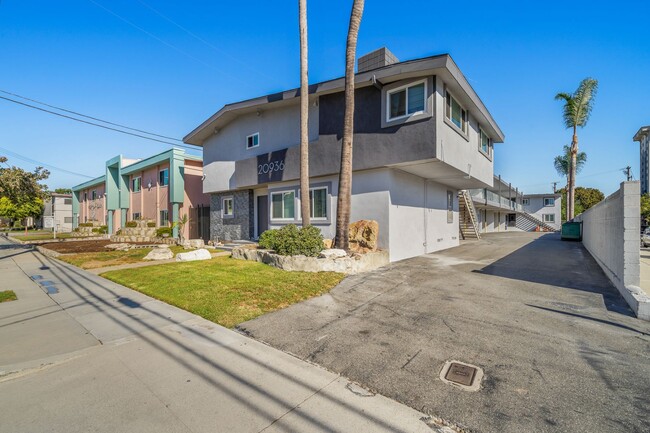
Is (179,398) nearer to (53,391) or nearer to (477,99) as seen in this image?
(53,391)

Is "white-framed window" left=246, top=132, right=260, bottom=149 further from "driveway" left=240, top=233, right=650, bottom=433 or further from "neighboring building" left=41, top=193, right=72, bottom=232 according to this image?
"neighboring building" left=41, top=193, right=72, bottom=232

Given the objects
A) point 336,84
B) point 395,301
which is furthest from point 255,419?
point 336,84

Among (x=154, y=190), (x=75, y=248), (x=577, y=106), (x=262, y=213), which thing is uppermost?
(x=577, y=106)

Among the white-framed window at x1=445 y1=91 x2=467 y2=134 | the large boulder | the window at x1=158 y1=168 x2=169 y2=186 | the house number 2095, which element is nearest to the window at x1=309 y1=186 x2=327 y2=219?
the large boulder

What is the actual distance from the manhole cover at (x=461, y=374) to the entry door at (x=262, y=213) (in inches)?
526

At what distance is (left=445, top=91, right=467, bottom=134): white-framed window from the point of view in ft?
35.2

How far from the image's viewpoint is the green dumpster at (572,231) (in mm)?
20812

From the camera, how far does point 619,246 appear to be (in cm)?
643

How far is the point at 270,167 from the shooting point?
1402 centimetres

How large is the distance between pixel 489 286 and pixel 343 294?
12.7 feet

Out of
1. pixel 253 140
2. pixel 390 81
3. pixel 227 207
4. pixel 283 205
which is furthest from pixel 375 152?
pixel 227 207

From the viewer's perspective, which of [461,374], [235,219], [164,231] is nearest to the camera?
[461,374]

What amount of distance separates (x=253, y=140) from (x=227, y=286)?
34.7 feet

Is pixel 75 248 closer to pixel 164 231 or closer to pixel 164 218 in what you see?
pixel 164 231
